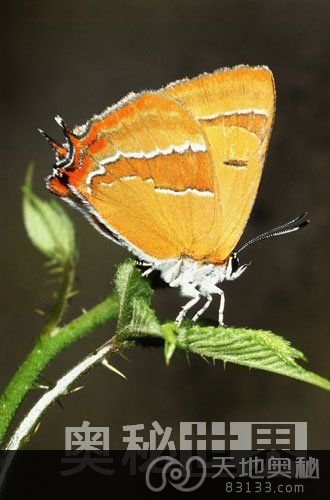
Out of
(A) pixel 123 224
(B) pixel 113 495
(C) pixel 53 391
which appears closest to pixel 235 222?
(A) pixel 123 224

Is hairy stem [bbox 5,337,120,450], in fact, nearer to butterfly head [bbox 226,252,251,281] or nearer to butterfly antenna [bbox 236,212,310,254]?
butterfly head [bbox 226,252,251,281]

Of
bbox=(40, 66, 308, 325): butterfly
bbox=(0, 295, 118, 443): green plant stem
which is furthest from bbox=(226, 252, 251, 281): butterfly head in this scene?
bbox=(0, 295, 118, 443): green plant stem

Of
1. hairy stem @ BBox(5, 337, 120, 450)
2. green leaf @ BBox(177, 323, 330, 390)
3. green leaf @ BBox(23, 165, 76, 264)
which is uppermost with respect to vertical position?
green leaf @ BBox(23, 165, 76, 264)

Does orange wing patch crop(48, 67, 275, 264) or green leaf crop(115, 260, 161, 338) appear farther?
orange wing patch crop(48, 67, 275, 264)

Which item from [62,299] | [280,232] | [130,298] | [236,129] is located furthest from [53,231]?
[280,232]

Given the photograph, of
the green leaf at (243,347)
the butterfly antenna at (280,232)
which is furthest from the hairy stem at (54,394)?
the butterfly antenna at (280,232)

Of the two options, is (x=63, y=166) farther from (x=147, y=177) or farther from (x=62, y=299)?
(x=62, y=299)

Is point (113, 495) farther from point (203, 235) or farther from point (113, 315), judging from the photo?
point (113, 315)
